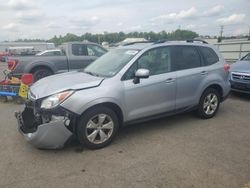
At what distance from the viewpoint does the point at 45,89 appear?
4328mm

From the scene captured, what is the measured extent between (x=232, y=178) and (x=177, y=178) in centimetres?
71

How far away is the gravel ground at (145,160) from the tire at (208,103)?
366 millimetres

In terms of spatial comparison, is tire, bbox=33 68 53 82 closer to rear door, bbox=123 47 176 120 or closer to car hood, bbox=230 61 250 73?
rear door, bbox=123 47 176 120

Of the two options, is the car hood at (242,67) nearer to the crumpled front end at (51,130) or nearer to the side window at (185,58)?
the side window at (185,58)

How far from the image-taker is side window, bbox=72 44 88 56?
1052 cm

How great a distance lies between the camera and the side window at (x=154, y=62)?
4.67m

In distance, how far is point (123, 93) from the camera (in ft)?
14.6

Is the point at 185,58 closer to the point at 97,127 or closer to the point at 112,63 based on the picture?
the point at 112,63

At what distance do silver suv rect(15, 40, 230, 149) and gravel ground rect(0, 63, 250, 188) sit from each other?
31 centimetres

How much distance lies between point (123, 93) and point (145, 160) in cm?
117

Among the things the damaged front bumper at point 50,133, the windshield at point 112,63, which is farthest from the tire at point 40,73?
the damaged front bumper at point 50,133

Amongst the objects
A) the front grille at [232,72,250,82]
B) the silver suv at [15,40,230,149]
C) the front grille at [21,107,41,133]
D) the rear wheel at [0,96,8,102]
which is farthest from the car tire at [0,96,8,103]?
the front grille at [232,72,250,82]

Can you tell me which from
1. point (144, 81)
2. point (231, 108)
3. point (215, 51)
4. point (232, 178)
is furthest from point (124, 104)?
point (231, 108)

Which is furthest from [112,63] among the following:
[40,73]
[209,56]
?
[40,73]
